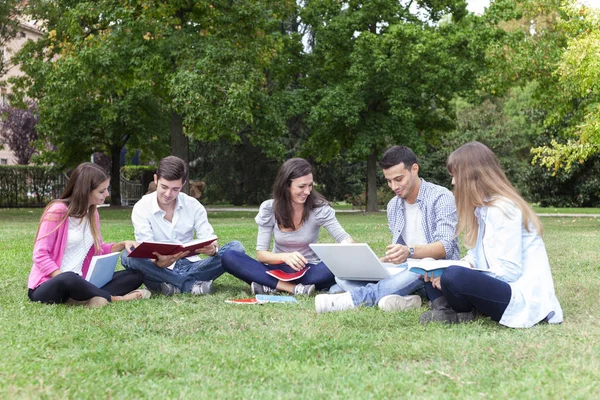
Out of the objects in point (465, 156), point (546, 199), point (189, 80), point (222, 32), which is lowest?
point (546, 199)

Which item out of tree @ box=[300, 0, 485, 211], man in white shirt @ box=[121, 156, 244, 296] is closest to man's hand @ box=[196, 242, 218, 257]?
man in white shirt @ box=[121, 156, 244, 296]

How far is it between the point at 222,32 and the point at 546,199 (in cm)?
1710

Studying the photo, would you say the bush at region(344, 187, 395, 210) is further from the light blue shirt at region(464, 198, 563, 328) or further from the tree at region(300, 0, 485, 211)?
the light blue shirt at region(464, 198, 563, 328)

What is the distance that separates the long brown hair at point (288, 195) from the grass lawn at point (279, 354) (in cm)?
82

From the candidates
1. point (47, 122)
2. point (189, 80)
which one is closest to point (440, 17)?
point (189, 80)

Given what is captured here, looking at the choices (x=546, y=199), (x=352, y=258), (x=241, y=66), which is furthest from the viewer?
(x=546, y=199)

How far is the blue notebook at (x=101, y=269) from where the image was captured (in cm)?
558

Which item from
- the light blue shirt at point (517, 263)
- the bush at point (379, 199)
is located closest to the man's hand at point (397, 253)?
the light blue shirt at point (517, 263)

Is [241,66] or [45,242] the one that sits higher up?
[241,66]

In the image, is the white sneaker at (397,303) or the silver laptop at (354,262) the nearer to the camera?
the silver laptop at (354,262)

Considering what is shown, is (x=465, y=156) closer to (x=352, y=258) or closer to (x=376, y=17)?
(x=352, y=258)

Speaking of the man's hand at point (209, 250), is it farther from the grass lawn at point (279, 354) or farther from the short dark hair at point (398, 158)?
the short dark hair at point (398, 158)

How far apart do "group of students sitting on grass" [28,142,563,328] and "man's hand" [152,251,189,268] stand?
0.03ft

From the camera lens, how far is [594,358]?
12.5 ft
